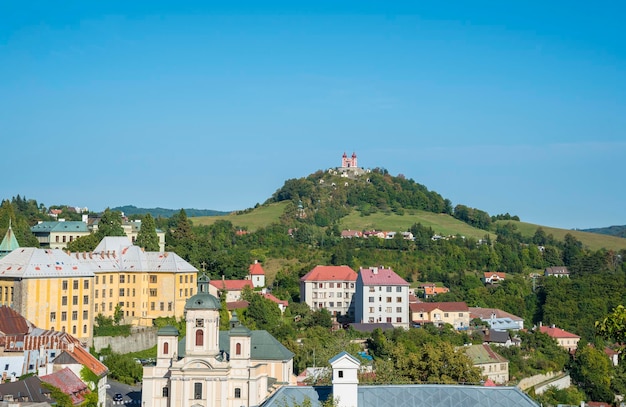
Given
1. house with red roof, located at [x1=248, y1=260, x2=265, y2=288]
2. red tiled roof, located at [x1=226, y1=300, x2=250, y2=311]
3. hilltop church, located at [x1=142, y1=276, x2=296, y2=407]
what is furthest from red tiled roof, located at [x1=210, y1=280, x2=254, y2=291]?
hilltop church, located at [x1=142, y1=276, x2=296, y2=407]

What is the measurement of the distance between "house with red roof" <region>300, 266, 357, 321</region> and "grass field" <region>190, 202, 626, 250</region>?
53755 millimetres

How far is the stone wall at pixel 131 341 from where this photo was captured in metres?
76.3

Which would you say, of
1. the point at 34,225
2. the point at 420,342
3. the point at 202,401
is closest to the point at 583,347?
the point at 420,342

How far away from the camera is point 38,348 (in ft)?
203

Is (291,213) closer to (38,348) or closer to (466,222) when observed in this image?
(466,222)

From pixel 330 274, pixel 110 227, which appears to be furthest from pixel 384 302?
pixel 110 227

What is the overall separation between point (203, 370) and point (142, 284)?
2812 cm

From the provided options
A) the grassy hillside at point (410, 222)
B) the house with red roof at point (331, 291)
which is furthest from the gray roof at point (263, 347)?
the grassy hillside at point (410, 222)

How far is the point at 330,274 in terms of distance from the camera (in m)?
111

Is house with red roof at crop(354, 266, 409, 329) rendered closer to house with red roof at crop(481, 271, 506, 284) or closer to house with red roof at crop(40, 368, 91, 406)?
house with red roof at crop(481, 271, 506, 284)

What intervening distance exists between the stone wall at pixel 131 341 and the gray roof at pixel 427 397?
40.3 meters

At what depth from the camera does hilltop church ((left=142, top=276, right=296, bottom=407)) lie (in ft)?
185

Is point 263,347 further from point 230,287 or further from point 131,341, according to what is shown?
point 230,287

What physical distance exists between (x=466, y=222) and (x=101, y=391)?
13408 centimetres
